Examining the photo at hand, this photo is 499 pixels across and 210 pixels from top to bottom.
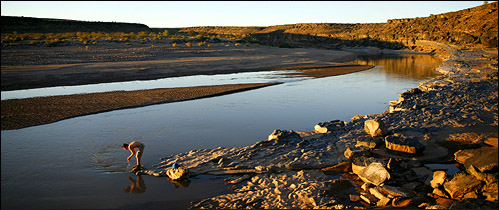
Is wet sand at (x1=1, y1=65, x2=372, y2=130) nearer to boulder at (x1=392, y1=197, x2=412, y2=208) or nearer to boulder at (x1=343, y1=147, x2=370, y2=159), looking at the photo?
boulder at (x1=343, y1=147, x2=370, y2=159)

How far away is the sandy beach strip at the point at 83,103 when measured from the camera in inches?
445

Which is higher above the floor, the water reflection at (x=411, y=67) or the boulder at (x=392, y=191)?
the water reflection at (x=411, y=67)

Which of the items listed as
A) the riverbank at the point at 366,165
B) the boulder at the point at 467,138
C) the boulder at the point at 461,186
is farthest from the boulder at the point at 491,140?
the boulder at the point at 461,186

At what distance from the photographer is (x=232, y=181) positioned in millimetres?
6645

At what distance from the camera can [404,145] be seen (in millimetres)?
7621

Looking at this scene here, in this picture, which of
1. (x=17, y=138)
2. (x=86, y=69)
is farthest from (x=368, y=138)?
(x=86, y=69)

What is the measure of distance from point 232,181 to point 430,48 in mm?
46075

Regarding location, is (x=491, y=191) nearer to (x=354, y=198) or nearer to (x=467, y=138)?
(x=354, y=198)

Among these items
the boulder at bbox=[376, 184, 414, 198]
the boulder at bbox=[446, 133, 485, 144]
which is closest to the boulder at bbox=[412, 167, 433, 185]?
the boulder at bbox=[376, 184, 414, 198]

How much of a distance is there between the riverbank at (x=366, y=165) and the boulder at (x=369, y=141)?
0.02m

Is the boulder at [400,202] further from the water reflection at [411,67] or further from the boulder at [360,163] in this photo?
the water reflection at [411,67]

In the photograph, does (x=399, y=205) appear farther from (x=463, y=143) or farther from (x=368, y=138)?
(x=463, y=143)

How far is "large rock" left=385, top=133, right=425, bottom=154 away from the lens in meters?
7.61

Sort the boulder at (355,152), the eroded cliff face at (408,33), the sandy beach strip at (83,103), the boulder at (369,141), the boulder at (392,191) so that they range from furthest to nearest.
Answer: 1. the eroded cliff face at (408,33)
2. the sandy beach strip at (83,103)
3. the boulder at (369,141)
4. the boulder at (355,152)
5. the boulder at (392,191)
